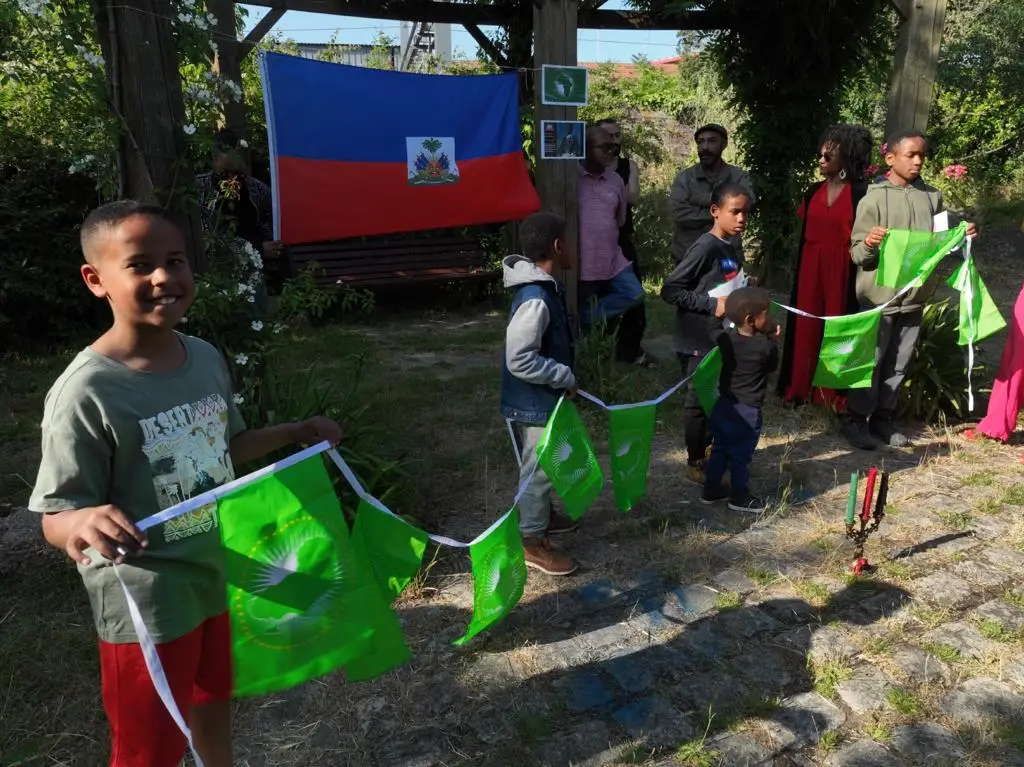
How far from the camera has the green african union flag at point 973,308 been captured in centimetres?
443

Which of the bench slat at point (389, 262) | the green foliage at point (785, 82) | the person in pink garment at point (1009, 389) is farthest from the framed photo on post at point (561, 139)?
the bench slat at point (389, 262)

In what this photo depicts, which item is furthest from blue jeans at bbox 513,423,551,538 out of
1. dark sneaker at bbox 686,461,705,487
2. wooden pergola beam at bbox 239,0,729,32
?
wooden pergola beam at bbox 239,0,729,32

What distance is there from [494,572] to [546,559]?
764 millimetres

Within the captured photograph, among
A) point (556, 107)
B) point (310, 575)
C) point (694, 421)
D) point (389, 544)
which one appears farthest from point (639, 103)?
point (310, 575)

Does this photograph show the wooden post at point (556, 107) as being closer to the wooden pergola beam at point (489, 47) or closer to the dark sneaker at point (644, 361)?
the dark sneaker at point (644, 361)

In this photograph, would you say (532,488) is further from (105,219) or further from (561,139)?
(561,139)

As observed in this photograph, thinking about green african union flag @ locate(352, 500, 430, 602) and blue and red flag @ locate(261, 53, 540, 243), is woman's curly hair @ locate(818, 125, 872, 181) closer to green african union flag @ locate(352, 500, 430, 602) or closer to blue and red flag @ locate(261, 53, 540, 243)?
blue and red flag @ locate(261, 53, 540, 243)

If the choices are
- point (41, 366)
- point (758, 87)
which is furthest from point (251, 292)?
point (758, 87)

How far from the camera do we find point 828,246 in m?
4.89

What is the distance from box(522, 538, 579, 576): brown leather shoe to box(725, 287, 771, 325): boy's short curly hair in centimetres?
138

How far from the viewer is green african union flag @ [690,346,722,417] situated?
3762mm

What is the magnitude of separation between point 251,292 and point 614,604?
2178 mm

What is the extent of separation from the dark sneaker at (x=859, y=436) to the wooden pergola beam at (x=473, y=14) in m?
3.89

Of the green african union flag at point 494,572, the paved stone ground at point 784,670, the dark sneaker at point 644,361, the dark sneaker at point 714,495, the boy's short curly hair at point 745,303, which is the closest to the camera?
the paved stone ground at point 784,670
